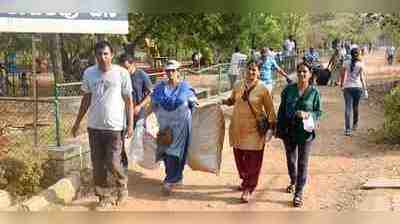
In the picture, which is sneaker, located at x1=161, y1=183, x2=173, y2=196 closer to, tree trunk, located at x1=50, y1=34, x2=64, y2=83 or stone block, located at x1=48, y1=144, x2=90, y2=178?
stone block, located at x1=48, y1=144, x2=90, y2=178

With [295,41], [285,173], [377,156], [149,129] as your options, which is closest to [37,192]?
[149,129]

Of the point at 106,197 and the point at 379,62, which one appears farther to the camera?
the point at 379,62

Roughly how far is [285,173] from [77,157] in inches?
71.2

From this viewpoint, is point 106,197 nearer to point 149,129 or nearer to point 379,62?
point 149,129

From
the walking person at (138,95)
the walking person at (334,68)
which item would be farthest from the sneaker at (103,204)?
the walking person at (334,68)

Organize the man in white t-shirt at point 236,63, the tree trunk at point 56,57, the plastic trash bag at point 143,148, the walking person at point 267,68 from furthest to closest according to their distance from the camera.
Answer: the tree trunk at point 56,57
the man in white t-shirt at point 236,63
the walking person at point 267,68
the plastic trash bag at point 143,148

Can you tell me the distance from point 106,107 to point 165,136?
23.9 inches

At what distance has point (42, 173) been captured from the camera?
426 cm

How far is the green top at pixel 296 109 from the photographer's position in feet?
12.7

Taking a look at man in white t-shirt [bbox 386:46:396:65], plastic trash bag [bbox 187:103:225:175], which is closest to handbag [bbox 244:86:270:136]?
plastic trash bag [bbox 187:103:225:175]

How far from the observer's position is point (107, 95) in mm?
3877

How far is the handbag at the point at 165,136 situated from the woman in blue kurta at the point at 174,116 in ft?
0.06

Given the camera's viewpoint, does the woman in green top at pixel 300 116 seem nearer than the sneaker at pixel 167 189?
Yes

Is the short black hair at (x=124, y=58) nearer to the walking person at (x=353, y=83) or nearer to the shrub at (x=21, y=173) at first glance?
the shrub at (x=21, y=173)
